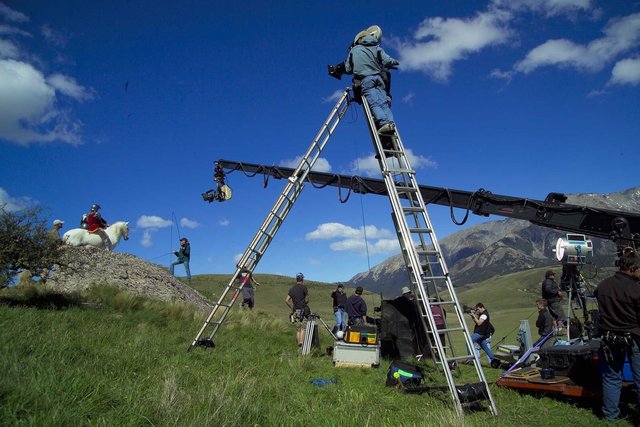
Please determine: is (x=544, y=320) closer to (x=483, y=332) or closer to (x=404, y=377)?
(x=483, y=332)

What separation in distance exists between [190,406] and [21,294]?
10925 mm

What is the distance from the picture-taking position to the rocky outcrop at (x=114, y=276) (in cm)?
1439

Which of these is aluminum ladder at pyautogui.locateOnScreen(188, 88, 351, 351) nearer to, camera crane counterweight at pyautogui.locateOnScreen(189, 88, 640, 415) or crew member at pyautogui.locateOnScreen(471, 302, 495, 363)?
camera crane counterweight at pyautogui.locateOnScreen(189, 88, 640, 415)

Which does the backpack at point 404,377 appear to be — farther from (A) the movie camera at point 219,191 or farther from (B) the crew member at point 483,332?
(A) the movie camera at point 219,191

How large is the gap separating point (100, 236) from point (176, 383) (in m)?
14.8

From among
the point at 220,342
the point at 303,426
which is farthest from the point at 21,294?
the point at 303,426

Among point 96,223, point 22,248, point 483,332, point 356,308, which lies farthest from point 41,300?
point 483,332

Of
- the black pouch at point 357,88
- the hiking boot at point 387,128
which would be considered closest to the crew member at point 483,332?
the hiking boot at point 387,128

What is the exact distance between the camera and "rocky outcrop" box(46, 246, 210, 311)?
47.2 ft

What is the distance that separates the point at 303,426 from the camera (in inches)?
149

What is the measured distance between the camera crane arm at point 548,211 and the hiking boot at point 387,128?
4.18 meters

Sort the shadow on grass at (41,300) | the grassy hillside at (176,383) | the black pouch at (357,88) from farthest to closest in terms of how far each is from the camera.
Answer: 1. the shadow on grass at (41,300)
2. the black pouch at (357,88)
3. the grassy hillside at (176,383)

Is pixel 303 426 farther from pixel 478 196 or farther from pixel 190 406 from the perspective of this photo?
pixel 478 196

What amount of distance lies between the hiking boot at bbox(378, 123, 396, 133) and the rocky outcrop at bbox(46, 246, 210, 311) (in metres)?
11.4
